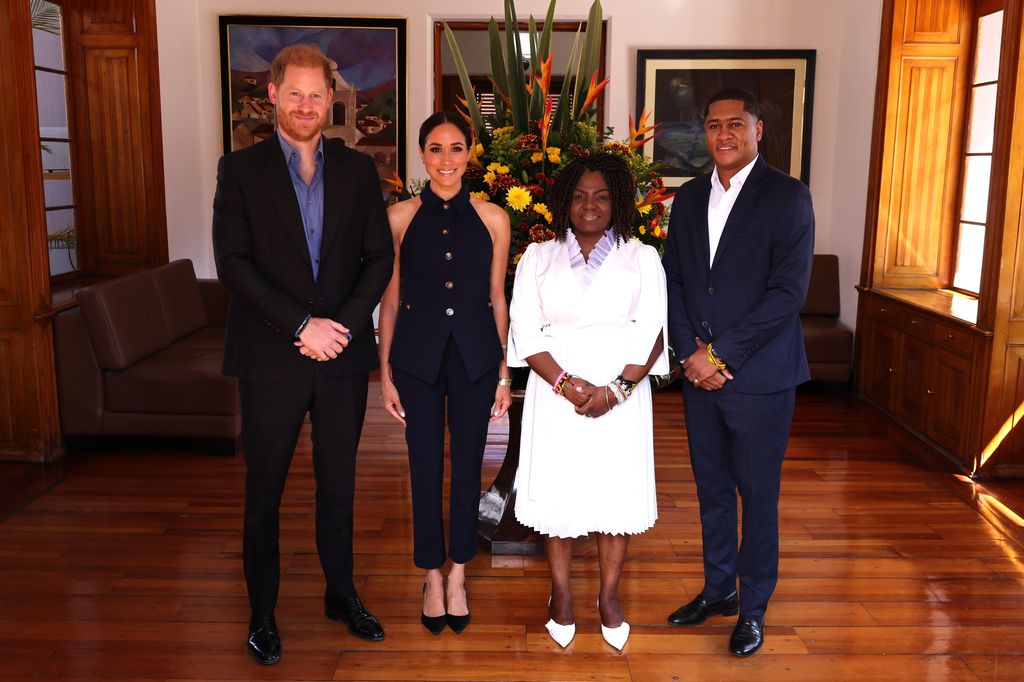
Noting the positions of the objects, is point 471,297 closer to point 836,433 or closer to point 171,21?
point 836,433

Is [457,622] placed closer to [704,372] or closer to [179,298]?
[704,372]

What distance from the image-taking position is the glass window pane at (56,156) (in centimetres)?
548

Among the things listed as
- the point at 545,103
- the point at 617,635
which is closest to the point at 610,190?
the point at 545,103

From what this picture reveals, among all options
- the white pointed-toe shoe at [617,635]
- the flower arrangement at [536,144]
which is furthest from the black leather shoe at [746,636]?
the flower arrangement at [536,144]

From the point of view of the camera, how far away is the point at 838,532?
3.73 m

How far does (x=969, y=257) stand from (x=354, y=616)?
422 centimetres

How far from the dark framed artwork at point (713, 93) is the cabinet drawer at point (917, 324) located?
174cm

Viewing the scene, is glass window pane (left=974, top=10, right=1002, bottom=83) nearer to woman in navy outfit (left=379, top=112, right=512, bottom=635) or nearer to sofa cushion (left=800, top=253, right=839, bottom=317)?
sofa cushion (left=800, top=253, right=839, bottom=317)

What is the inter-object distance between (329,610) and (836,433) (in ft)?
10.7

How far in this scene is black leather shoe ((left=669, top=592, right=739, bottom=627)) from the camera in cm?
296

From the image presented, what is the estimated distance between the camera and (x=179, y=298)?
5.55 m

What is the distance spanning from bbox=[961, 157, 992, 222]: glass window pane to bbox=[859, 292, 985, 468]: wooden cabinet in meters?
0.66

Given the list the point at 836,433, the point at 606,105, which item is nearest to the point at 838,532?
the point at 836,433

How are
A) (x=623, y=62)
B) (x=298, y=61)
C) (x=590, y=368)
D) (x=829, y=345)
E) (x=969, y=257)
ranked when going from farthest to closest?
(x=623, y=62) < (x=829, y=345) < (x=969, y=257) < (x=590, y=368) < (x=298, y=61)
